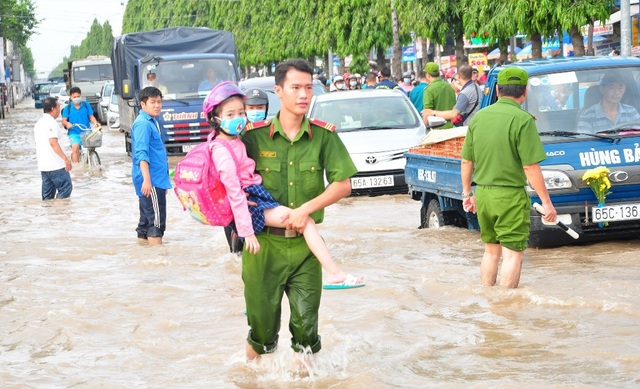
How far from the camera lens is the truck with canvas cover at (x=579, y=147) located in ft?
34.5

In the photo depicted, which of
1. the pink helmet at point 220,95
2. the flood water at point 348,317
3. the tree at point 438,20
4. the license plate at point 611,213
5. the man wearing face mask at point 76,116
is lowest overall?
the flood water at point 348,317

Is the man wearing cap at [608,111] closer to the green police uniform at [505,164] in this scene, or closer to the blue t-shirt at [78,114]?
the green police uniform at [505,164]

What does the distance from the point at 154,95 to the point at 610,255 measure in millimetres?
4478

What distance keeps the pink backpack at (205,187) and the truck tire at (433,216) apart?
21.6ft

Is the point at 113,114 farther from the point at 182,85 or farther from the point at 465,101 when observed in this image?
the point at 465,101

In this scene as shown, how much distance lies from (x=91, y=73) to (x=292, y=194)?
1927 inches

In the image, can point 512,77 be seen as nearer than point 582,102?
Yes

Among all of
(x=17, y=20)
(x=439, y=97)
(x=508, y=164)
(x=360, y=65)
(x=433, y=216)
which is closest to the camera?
(x=508, y=164)

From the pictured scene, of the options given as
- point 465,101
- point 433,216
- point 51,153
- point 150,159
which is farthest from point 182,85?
point 150,159

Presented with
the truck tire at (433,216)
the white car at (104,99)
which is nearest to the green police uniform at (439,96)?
the truck tire at (433,216)

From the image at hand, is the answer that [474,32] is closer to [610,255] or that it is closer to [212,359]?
[610,255]

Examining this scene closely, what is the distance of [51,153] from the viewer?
56.0 ft

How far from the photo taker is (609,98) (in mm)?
11188

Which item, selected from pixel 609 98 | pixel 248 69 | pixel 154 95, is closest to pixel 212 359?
pixel 154 95
